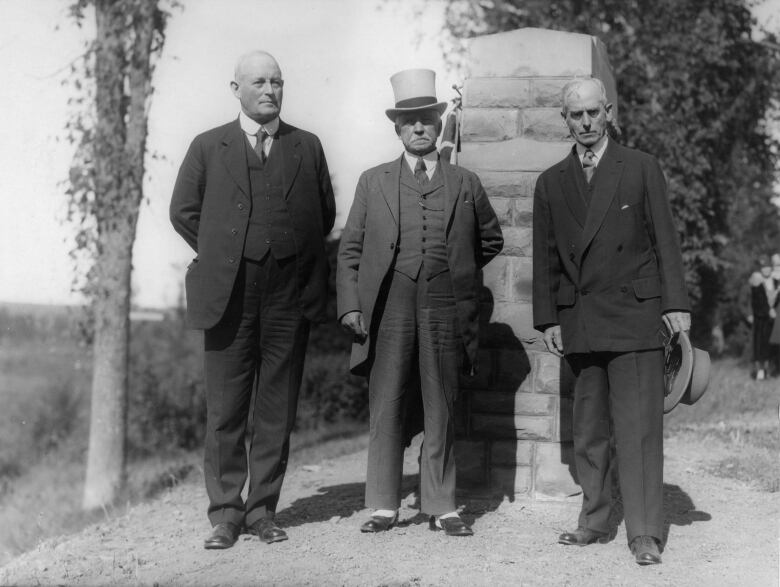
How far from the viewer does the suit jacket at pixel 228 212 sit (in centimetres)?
424

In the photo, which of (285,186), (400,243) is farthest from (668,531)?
(285,186)

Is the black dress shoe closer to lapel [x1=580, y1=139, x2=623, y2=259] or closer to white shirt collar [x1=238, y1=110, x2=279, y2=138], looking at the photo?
lapel [x1=580, y1=139, x2=623, y2=259]

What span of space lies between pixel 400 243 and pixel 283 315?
64cm

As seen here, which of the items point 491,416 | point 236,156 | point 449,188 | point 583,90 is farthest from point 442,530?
point 583,90

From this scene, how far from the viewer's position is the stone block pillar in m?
5.00

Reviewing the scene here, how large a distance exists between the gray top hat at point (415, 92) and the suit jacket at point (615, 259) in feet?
2.31

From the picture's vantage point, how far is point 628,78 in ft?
58.2

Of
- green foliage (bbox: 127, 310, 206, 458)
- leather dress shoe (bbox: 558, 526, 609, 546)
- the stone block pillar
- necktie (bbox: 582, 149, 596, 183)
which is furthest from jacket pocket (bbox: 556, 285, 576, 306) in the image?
green foliage (bbox: 127, 310, 206, 458)

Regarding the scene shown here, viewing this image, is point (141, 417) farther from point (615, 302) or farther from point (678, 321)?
point (678, 321)

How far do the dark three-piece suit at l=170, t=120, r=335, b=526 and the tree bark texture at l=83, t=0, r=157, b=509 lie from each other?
3084 mm

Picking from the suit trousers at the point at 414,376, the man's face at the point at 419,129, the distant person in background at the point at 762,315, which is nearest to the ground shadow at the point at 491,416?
the suit trousers at the point at 414,376

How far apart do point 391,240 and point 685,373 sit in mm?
1430

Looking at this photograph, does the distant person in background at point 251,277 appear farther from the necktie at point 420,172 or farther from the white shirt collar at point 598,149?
the white shirt collar at point 598,149

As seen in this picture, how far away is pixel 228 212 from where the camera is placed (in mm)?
4254
